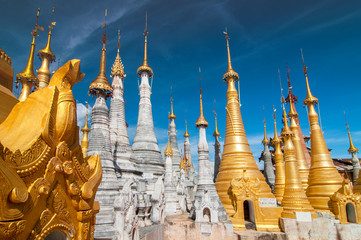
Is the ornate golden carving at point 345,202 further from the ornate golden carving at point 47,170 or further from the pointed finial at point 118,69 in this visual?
the pointed finial at point 118,69

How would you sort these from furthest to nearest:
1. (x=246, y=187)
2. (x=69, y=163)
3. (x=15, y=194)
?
(x=246, y=187)
(x=69, y=163)
(x=15, y=194)

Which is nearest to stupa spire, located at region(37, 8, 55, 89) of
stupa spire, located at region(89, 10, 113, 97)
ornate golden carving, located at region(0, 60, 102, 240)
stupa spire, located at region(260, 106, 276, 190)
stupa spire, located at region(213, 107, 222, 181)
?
stupa spire, located at region(89, 10, 113, 97)

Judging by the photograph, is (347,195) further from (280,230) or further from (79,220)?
(79,220)

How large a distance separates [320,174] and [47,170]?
1835 cm

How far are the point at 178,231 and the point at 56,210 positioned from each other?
458 inches

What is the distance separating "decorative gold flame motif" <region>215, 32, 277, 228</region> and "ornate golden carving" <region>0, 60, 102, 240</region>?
1314cm

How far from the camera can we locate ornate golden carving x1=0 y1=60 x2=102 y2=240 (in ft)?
9.01

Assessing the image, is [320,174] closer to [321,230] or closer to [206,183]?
[321,230]

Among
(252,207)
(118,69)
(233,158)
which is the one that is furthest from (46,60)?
(252,207)

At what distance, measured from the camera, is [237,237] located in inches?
509

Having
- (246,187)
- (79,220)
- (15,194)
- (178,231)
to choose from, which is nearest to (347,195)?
(246,187)

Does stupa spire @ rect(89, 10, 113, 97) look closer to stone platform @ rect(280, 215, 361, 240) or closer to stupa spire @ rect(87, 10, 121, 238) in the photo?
stupa spire @ rect(87, 10, 121, 238)

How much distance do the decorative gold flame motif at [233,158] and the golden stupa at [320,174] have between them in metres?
3.12

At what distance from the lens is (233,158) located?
17.7m
